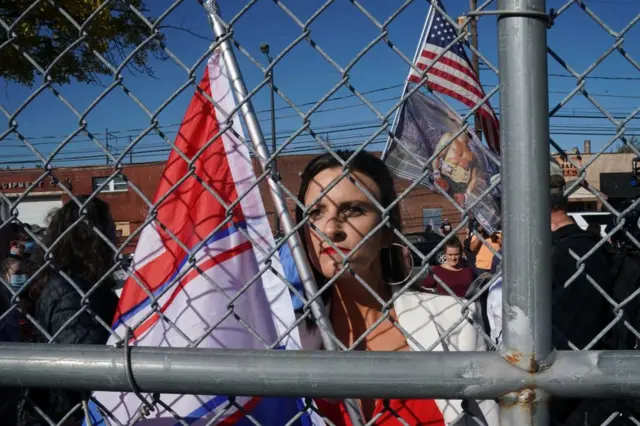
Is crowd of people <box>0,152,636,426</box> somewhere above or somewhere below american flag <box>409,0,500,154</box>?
below

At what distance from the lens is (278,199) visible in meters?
1.50

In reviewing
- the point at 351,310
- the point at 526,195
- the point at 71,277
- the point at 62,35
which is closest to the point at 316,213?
the point at 351,310

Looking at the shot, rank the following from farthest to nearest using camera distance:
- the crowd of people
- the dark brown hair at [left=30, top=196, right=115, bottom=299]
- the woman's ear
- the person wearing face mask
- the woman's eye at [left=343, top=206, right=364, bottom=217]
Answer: the dark brown hair at [left=30, top=196, right=115, bottom=299] → the person wearing face mask → the woman's ear → the woman's eye at [left=343, top=206, right=364, bottom=217] → the crowd of people

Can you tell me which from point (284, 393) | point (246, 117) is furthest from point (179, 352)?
point (246, 117)

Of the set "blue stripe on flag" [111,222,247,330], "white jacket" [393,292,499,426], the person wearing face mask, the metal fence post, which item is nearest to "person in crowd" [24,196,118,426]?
the person wearing face mask

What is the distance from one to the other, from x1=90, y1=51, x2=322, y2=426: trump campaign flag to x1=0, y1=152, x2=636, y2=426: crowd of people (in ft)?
0.45

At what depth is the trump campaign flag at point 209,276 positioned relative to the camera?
159cm

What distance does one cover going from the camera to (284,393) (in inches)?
46.2

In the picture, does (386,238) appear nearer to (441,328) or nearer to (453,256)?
(441,328)

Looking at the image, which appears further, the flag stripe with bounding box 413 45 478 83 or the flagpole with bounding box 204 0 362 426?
the flag stripe with bounding box 413 45 478 83

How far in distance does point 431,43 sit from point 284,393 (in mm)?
2318

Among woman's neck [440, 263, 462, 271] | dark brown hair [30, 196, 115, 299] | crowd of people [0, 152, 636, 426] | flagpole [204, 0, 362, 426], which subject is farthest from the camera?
woman's neck [440, 263, 462, 271]

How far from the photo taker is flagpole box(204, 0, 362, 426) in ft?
4.84

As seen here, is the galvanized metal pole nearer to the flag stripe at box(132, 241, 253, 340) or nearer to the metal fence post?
the metal fence post
